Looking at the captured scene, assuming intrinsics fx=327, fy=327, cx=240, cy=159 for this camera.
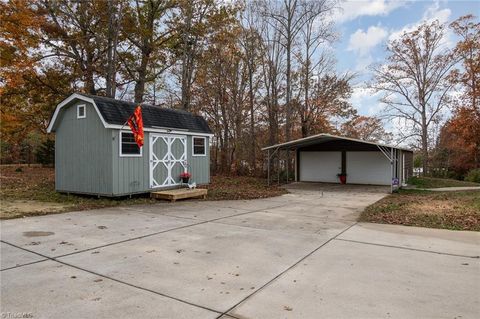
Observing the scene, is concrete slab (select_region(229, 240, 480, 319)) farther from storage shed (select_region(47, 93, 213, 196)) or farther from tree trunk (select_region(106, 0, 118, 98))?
tree trunk (select_region(106, 0, 118, 98))

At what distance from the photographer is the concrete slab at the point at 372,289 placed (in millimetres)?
2951

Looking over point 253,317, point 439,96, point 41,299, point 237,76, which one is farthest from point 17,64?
point 439,96

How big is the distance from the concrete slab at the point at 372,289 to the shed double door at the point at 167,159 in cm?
765

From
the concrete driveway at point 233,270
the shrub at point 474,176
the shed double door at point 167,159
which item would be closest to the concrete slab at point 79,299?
the concrete driveway at point 233,270

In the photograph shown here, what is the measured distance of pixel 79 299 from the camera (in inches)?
123

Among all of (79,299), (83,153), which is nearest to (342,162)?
(83,153)

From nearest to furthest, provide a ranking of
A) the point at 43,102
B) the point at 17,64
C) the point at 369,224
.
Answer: the point at 369,224 < the point at 17,64 < the point at 43,102

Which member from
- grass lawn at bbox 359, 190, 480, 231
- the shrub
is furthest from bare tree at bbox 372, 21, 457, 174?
grass lawn at bbox 359, 190, 480, 231

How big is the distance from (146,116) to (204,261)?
773 centimetres

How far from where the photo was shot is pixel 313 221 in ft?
24.3

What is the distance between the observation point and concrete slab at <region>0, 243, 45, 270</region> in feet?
Result: 13.6

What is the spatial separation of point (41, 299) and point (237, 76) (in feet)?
66.2

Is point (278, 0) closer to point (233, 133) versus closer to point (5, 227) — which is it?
point (233, 133)

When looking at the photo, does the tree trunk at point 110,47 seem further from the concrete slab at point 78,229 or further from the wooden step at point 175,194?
the concrete slab at point 78,229
